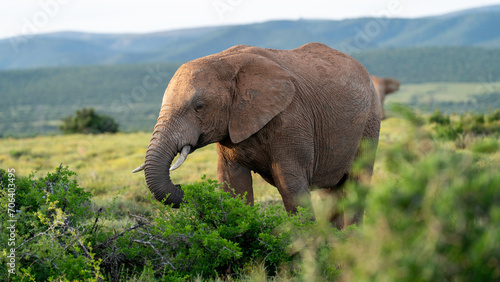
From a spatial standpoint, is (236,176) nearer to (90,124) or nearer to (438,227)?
(438,227)

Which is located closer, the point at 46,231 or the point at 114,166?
the point at 46,231

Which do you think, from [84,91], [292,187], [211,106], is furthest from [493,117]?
[84,91]

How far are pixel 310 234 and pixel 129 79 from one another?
101m

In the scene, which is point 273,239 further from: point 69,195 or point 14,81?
point 14,81

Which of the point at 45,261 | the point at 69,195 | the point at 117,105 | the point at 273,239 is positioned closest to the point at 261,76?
the point at 273,239

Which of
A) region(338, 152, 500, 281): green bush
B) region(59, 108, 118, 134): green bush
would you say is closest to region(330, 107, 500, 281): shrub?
region(338, 152, 500, 281): green bush

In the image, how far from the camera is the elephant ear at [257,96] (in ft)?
17.4

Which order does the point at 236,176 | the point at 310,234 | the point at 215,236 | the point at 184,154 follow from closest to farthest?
the point at 215,236
the point at 310,234
the point at 184,154
the point at 236,176

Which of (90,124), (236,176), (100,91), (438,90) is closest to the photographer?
(236,176)

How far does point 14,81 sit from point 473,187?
111088 mm

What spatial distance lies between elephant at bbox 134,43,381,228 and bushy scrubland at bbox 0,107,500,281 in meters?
0.44

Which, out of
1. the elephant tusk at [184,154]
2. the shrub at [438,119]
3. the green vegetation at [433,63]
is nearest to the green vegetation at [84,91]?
the green vegetation at [433,63]

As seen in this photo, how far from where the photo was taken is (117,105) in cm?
8488

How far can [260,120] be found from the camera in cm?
528
